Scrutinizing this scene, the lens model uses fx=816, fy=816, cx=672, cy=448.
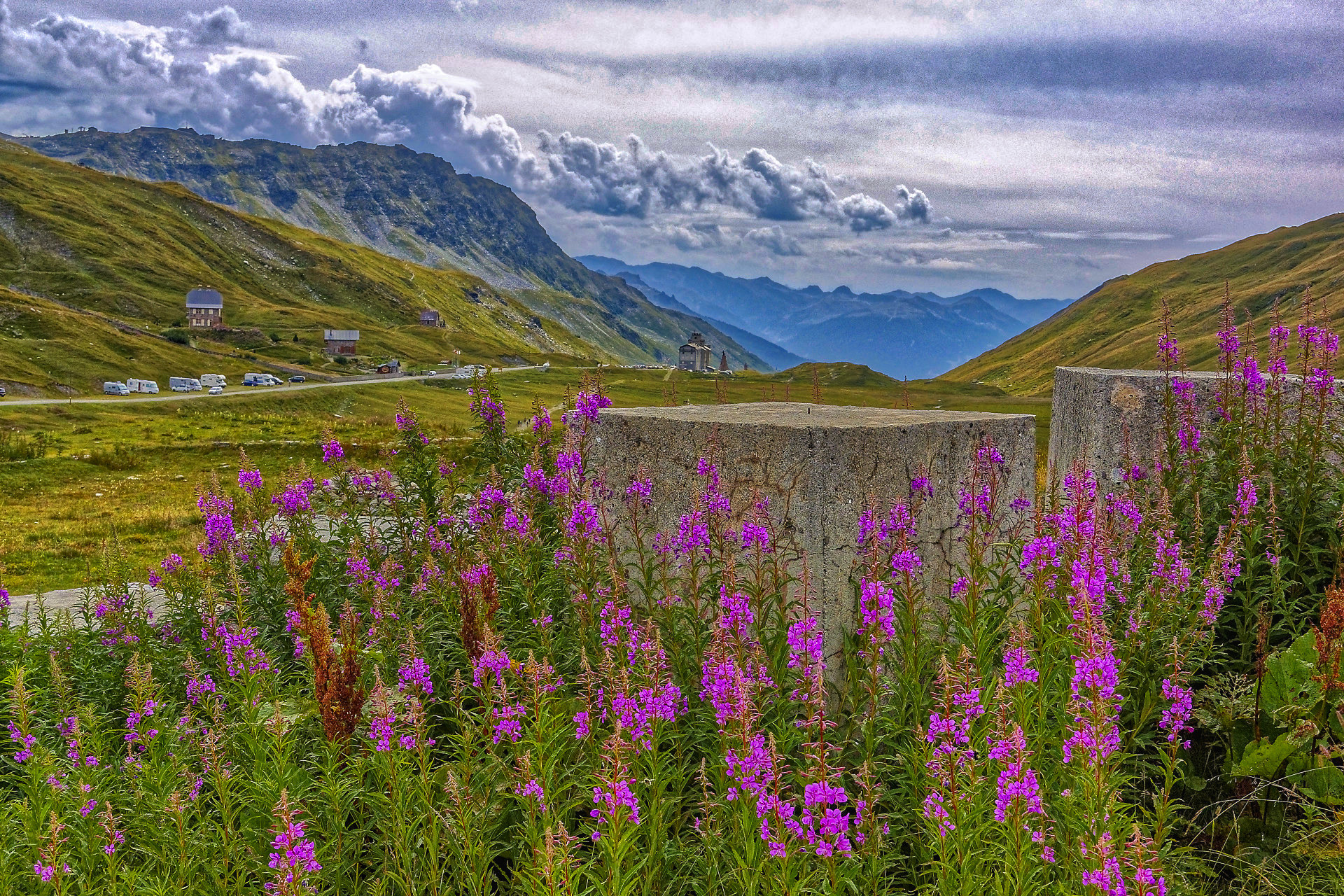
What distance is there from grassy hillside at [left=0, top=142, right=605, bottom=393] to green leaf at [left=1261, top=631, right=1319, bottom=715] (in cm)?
9163

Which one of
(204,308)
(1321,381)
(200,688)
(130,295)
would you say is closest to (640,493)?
(200,688)

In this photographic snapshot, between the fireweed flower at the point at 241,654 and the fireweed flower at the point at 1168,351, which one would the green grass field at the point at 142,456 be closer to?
the fireweed flower at the point at 241,654

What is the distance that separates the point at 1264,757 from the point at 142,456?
126ft

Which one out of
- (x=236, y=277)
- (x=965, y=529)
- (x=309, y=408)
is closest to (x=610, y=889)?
(x=965, y=529)

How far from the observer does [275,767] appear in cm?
491

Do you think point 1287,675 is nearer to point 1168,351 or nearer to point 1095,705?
point 1095,705

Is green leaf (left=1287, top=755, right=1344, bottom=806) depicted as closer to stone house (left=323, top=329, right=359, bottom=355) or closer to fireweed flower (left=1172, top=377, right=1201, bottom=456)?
fireweed flower (left=1172, top=377, right=1201, bottom=456)

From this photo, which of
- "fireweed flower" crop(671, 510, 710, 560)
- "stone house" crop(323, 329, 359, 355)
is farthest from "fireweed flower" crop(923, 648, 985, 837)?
"stone house" crop(323, 329, 359, 355)

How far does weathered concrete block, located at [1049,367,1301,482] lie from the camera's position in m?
10.2

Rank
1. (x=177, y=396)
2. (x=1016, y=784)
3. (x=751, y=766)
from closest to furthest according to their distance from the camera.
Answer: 1. (x=1016, y=784)
2. (x=751, y=766)
3. (x=177, y=396)

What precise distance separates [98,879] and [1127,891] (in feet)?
17.6

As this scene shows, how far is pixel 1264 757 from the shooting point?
5.62 m

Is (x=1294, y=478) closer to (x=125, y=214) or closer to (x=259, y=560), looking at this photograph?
(x=259, y=560)

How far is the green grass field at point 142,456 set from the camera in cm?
1873
